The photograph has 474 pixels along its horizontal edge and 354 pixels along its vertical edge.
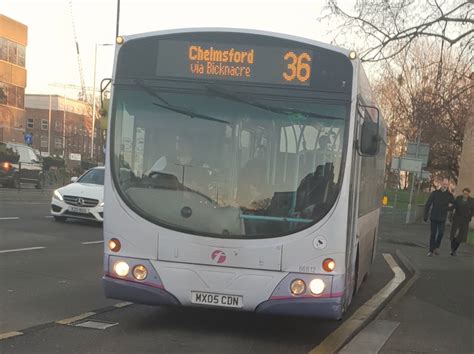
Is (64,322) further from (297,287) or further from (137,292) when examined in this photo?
(297,287)

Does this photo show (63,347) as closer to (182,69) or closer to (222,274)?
(222,274)

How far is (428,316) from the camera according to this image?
7.43 meters

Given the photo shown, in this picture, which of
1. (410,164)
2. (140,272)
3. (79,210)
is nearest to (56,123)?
(410,164)

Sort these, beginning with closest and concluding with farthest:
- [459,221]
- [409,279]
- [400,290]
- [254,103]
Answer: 1. [254,103]
2. [400,290]
3. [409,279]
4. [459,221]

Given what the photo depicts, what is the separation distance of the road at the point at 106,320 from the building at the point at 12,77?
48811 millimetres

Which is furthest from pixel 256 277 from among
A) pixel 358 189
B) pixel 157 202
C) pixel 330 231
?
pixel 358 189

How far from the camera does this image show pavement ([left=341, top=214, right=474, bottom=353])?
5.94 m

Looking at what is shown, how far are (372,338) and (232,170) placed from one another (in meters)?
2.44

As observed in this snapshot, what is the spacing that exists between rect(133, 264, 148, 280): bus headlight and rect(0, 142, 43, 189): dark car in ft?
71.4

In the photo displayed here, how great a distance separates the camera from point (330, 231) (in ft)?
17.4

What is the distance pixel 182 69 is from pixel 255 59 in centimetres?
73

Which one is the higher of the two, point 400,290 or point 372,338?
point 372,338

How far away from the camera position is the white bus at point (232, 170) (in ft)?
17.5

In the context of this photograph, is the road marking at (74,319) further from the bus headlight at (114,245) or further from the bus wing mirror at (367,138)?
the bus wing mirror at (367,138)
